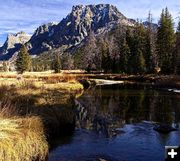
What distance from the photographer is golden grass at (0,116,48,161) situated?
1158cm

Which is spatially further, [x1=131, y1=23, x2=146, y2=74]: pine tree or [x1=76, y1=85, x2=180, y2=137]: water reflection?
[x1=131, y1=23, x2=146, y2=74]: pine tree

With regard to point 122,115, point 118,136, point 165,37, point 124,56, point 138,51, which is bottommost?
point 118,136

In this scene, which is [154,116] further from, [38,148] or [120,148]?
[38,148]

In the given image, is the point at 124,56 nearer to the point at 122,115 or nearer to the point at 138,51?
the point at 138,51

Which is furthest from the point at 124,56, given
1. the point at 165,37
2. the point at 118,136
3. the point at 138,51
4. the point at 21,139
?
the point at 21,139

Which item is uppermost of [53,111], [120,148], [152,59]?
[152,59]

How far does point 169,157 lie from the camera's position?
475cm

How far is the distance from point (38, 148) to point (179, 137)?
8.51 m

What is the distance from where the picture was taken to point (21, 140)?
12711 mm

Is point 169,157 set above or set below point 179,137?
above

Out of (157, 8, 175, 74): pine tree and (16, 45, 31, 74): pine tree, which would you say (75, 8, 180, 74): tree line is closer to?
(157, 8, 175, 74): pine tree

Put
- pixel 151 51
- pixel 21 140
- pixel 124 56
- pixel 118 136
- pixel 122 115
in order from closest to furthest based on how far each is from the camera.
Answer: pixel 21 140 → pixel 118 136 → pixel 122 115 → pixel 151 51 → pixel 124 56

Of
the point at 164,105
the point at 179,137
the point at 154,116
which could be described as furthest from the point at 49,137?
the point at 164,105

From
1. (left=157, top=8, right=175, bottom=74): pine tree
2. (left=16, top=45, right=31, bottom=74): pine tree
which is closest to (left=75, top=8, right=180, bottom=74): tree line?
(left=157, top=8, right=175, bottom=74): pine tree
